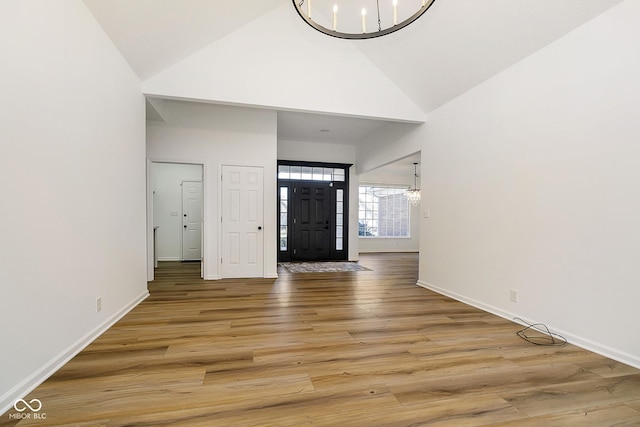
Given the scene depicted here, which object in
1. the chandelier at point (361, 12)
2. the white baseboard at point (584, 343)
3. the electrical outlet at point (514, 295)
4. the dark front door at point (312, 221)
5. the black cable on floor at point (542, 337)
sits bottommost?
the black cable on floor at point (542, 337)

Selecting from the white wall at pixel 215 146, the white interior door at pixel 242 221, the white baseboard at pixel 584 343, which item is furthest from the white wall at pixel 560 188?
the white interior door at pixel 242 221

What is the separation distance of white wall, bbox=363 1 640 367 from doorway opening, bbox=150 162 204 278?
5986mm

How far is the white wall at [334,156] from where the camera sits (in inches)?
278

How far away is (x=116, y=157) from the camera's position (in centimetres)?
288

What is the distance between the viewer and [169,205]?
7156 mm

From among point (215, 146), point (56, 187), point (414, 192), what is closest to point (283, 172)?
point (215, 146)

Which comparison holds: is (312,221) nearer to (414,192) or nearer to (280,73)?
(414,192)

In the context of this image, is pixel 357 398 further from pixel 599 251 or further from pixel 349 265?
pixel 349 265

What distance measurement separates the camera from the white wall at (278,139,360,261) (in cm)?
707

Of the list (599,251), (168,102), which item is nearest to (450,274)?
(599,251)

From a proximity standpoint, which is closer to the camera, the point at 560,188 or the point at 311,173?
the point at 560,188

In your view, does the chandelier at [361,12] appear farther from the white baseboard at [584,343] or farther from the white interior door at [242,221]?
the white baseboard at [584,343]

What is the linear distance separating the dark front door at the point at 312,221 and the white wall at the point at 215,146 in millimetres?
2126

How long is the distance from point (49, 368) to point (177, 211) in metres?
5.73
